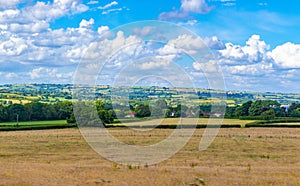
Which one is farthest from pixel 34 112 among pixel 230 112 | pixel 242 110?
pixel 242 110

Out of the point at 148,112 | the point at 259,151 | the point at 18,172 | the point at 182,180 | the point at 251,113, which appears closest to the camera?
the point at 182,180

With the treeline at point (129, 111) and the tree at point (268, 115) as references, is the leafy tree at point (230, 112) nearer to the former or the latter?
the treeline at point (129, 111)

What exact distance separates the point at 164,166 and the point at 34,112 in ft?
292

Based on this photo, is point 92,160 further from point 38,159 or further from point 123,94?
point 123,94

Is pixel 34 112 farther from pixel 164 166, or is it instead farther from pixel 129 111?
pixel 164 166

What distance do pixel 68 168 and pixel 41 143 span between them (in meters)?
28.7

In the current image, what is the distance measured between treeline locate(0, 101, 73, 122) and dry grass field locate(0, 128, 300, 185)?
54.5 meters

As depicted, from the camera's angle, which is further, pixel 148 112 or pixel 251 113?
pixel 251 113

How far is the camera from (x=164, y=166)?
39.0 metres

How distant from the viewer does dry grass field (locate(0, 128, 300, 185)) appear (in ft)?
101

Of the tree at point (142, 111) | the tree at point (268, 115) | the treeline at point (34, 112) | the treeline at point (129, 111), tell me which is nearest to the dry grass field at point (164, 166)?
the tree at point (142, 111)

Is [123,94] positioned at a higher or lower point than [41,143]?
higher

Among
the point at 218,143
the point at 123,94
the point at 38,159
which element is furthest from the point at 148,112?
the point at 38,159

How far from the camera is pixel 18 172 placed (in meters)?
33.1
